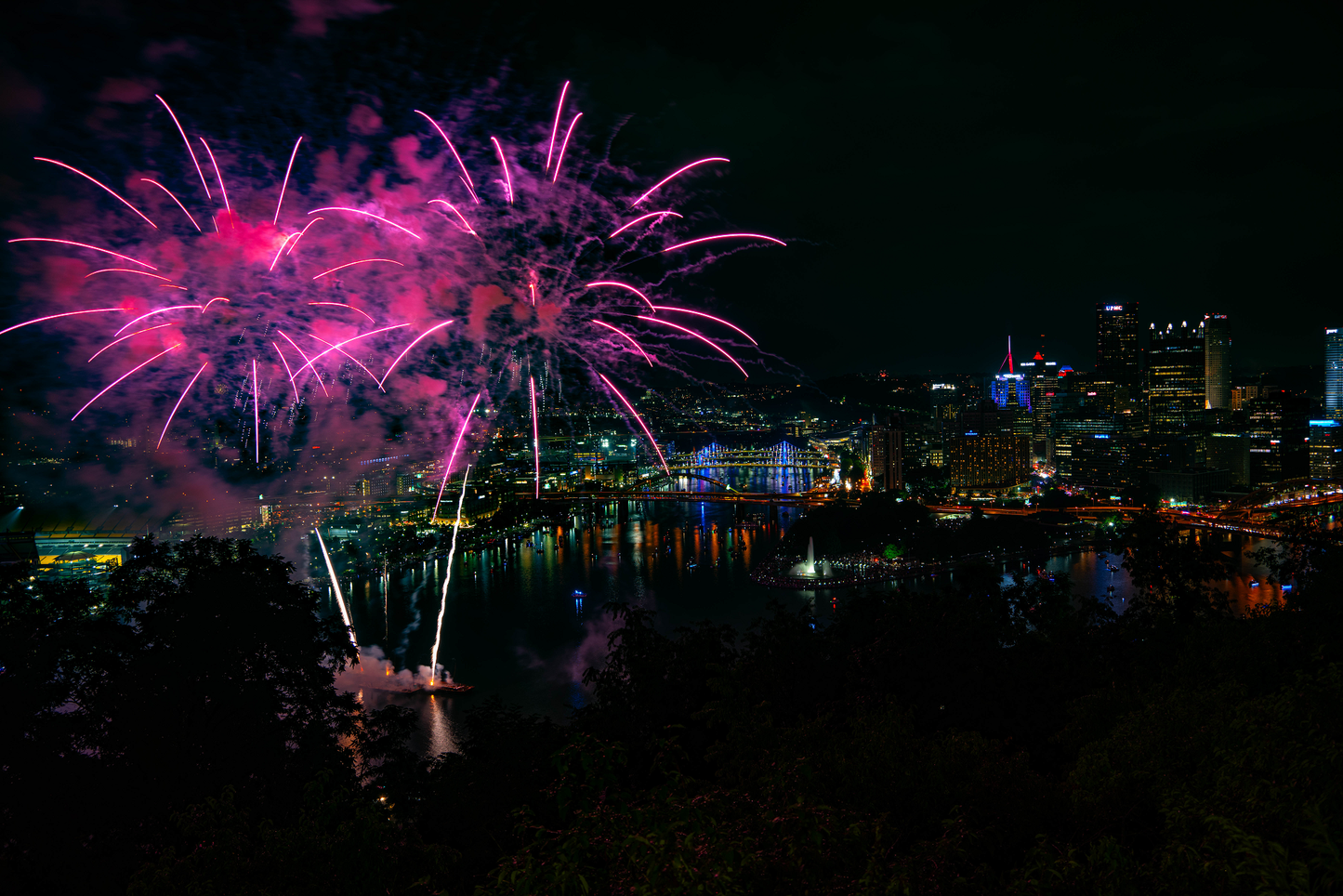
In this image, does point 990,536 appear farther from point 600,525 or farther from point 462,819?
point 462,819

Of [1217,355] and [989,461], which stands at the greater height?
[1217,355]

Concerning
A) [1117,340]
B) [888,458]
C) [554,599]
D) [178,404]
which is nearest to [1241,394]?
[1117,340]

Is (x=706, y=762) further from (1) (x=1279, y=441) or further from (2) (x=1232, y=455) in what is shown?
(1) (x=1279, y=441)

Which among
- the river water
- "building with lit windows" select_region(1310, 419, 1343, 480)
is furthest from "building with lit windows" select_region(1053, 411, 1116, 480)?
the river water

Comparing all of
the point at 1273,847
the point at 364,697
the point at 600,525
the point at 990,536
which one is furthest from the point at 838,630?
the point at 600,525

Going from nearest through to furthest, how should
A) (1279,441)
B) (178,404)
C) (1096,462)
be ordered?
(178,404), (1279,441), (1096,462)

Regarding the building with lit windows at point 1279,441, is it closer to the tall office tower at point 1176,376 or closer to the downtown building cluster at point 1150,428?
the downtown building cluster at point 1150,428
